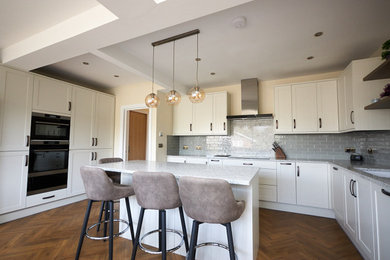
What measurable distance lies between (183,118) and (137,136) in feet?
5.14

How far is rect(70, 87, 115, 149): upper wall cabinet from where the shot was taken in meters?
3.66

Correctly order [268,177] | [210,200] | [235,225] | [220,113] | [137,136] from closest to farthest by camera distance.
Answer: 1. [210,200]
2. [235,225]
3. [268,177]
4. [220,113]
5. [137,136]

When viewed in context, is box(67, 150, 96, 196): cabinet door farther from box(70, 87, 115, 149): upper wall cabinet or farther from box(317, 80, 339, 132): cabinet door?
box(317, 80, 339, 132): cabinet door

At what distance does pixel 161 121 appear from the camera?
418 centimetres

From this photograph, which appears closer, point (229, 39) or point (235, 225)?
point (235, 225)

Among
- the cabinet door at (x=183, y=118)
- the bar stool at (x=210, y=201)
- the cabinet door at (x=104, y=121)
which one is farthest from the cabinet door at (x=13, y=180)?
the bar stool at (x=210, y=201)

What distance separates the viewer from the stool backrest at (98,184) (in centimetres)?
174

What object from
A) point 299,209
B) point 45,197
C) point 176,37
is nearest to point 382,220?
point 299,209

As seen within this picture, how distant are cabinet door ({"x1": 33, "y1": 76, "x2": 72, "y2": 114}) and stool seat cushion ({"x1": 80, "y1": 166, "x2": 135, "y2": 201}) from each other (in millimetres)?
2151

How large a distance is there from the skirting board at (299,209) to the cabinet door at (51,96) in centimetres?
424

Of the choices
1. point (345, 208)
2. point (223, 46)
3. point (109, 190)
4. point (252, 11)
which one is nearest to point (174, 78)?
point (223, 46)

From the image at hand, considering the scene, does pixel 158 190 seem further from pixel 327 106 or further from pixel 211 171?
pixel 327 106

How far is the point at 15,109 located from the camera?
9.19 ft

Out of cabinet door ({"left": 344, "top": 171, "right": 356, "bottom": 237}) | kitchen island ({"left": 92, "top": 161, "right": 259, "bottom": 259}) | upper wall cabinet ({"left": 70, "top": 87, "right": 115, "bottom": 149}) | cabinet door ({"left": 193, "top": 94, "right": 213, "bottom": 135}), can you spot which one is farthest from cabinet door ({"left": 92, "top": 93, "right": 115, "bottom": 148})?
cabinet door ({"left": 344, "top": 171, "right": 356, "bottom": 237})
